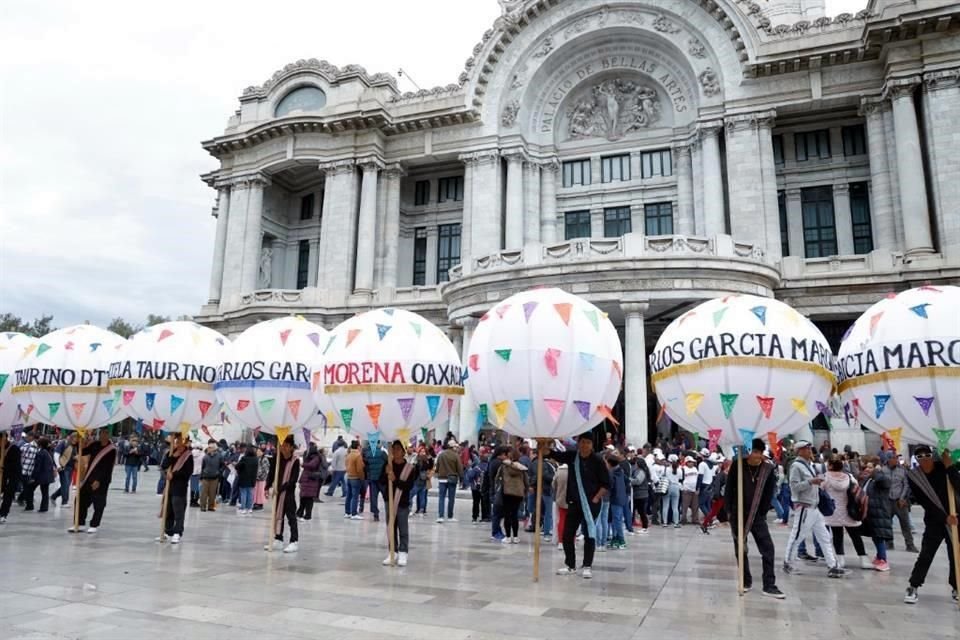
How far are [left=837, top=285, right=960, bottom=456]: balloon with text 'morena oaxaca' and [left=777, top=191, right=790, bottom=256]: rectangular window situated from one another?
86.4ft

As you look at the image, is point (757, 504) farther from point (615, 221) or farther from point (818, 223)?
point (818, 223)

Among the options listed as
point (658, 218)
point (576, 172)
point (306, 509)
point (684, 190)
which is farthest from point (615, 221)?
point (306, 509)

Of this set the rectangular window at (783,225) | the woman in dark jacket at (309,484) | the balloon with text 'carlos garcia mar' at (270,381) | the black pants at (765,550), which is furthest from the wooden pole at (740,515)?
the rectangular window at (783,225)

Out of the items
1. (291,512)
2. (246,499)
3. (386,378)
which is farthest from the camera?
(246,499)

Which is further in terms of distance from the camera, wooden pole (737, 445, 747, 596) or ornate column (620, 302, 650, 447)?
ornate column (620, 302, 650, 447)

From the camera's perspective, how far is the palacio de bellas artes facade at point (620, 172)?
90.0 feet

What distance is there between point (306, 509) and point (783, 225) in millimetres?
27106

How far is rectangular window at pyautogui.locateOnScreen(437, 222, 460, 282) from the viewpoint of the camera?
3978 centimetres

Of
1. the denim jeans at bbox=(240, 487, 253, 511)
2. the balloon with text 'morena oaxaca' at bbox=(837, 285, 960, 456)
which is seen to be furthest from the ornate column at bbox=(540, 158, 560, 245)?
the balloon with text 'morena oaxaca' at bbox=(837, 285, 960, 456)

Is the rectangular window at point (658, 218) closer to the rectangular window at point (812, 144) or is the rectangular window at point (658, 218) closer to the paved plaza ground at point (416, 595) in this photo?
the rectangular window at point (812, 144)

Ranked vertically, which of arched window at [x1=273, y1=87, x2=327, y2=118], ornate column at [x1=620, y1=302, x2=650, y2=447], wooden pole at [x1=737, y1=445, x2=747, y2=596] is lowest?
wooden pole at [x1=737, y1=445, x2=747, y2=596]

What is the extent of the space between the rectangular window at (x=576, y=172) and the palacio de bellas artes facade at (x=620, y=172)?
12 cm

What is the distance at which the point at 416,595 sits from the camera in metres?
8.35

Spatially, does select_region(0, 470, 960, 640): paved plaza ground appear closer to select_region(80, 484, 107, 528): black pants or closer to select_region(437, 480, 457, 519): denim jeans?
select_region(80, 484, 107, 528): black pants
